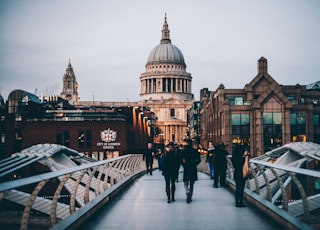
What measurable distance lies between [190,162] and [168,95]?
179m

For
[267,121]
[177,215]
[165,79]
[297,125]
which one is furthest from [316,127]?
[165,79]

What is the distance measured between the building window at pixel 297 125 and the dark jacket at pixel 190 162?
49.2 meters

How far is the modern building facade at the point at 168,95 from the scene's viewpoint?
610 ft

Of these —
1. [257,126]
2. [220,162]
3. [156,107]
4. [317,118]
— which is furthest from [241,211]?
[156,107]

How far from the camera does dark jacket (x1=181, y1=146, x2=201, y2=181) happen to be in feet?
47.2

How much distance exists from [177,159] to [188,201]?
136 cm

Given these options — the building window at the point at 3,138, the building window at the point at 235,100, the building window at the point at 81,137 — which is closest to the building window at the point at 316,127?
the building window at the point at 235,100

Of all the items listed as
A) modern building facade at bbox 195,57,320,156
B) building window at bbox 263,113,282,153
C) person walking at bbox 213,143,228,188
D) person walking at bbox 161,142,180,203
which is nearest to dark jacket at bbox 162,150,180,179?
person walking at bbox 161,142,180,203

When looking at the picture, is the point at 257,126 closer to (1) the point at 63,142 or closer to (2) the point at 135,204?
(1) the point at 63,142

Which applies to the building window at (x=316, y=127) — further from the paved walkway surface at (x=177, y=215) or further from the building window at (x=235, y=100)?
the paved walkway surface at (x=177, y=215)

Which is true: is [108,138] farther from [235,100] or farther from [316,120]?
[316,120]

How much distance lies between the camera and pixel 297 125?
61.8 meters

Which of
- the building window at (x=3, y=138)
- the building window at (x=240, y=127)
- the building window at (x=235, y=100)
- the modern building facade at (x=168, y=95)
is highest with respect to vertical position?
the modern building facade at (x=168, y=95)

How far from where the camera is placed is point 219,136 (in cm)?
6788
